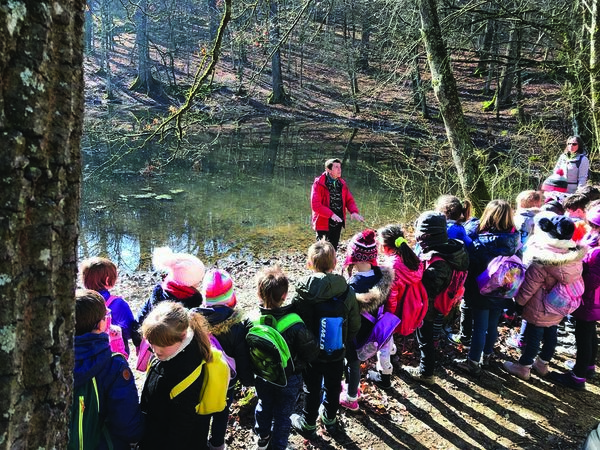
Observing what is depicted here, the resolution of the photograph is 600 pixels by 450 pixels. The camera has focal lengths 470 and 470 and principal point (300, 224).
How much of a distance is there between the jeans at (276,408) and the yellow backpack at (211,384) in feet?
1.86

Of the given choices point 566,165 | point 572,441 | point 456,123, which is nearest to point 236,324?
point 572,441

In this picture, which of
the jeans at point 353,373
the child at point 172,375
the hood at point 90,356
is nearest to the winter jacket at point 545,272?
the jeans at point 353,373

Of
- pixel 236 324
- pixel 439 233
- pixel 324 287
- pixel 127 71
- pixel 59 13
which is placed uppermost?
pixel 127 71

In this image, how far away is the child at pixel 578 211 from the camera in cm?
460

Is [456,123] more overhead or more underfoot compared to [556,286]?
more overhead

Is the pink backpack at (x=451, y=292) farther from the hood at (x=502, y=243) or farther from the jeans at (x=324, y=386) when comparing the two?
the jeans at (x=324, y=386)

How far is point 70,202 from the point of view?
49.5 inches

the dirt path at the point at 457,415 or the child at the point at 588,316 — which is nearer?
the dirt path at the point at 457,415

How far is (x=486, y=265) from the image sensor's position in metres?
4.16

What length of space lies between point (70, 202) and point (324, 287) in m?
2.17

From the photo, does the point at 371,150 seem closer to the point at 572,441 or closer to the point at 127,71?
the point at 572,441

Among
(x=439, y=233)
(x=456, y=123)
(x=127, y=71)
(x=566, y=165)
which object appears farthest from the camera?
(x=127, y=71)

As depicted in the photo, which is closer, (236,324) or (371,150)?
(236,324)

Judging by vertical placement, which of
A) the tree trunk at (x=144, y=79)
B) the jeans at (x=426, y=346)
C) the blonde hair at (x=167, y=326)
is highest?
the tree trunk at (x=144, y=79)
